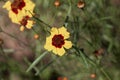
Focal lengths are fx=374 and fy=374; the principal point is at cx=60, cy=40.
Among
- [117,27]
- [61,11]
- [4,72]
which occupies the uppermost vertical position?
[61,11]

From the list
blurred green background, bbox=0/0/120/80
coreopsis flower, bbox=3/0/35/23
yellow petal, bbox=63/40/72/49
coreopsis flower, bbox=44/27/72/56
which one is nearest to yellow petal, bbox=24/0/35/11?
coreopsis flower, bbox=3/0/35/23

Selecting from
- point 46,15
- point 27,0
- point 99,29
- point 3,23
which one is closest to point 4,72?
point 3,23

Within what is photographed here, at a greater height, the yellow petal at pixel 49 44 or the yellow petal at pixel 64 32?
the yellow petal at pixel 64 32

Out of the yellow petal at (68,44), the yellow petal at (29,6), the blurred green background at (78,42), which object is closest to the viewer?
the yellow petal at (68,44)

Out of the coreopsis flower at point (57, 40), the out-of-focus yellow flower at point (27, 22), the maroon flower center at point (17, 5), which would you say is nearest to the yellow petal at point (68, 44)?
the coreopsis flower at point (57, 40)

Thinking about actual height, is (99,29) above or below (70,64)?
above

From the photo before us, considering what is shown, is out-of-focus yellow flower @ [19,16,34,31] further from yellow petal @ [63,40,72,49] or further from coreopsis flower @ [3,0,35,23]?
yellow petal @ [63,40,72,49]

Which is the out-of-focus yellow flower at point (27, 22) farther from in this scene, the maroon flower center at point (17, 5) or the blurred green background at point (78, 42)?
the blurred green background at point (78, 42)

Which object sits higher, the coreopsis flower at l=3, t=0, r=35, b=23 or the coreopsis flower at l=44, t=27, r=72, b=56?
the coreopsis flower at l=3, t=0, r=35, b=23

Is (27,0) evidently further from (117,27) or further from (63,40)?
(117,27)
